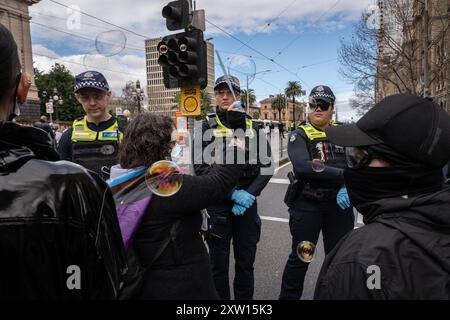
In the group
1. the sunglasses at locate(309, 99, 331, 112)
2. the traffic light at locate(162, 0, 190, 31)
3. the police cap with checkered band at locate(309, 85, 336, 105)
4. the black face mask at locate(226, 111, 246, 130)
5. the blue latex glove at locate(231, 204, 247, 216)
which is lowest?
the blue latex glove at locate(231, 204, 247, 216)

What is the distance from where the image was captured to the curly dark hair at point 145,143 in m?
1.96

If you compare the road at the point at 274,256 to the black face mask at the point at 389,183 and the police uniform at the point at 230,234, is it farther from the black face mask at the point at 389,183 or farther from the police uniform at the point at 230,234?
the black face mask at the point at 389,183

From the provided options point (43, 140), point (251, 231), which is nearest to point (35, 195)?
point (43, 140)

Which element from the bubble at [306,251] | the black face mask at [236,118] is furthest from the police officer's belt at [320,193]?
the black face mask at [236,118]

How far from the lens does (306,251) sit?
3117mm

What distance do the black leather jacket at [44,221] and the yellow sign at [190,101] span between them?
174 inches

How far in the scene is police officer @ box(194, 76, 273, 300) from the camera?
10.3 ft

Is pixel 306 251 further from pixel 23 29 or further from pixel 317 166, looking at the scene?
pixel 23 29

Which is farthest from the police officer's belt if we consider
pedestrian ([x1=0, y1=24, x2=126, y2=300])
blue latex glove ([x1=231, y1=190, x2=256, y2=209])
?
pedestrian ([x1=0, y1=24, x2=126, y2=300])

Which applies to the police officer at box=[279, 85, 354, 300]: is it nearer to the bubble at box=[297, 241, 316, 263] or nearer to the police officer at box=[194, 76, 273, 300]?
the bubble at box=[297, 241, 316, 263]

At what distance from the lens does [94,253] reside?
1.01m

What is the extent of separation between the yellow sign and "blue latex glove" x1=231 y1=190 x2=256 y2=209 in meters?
2.48
